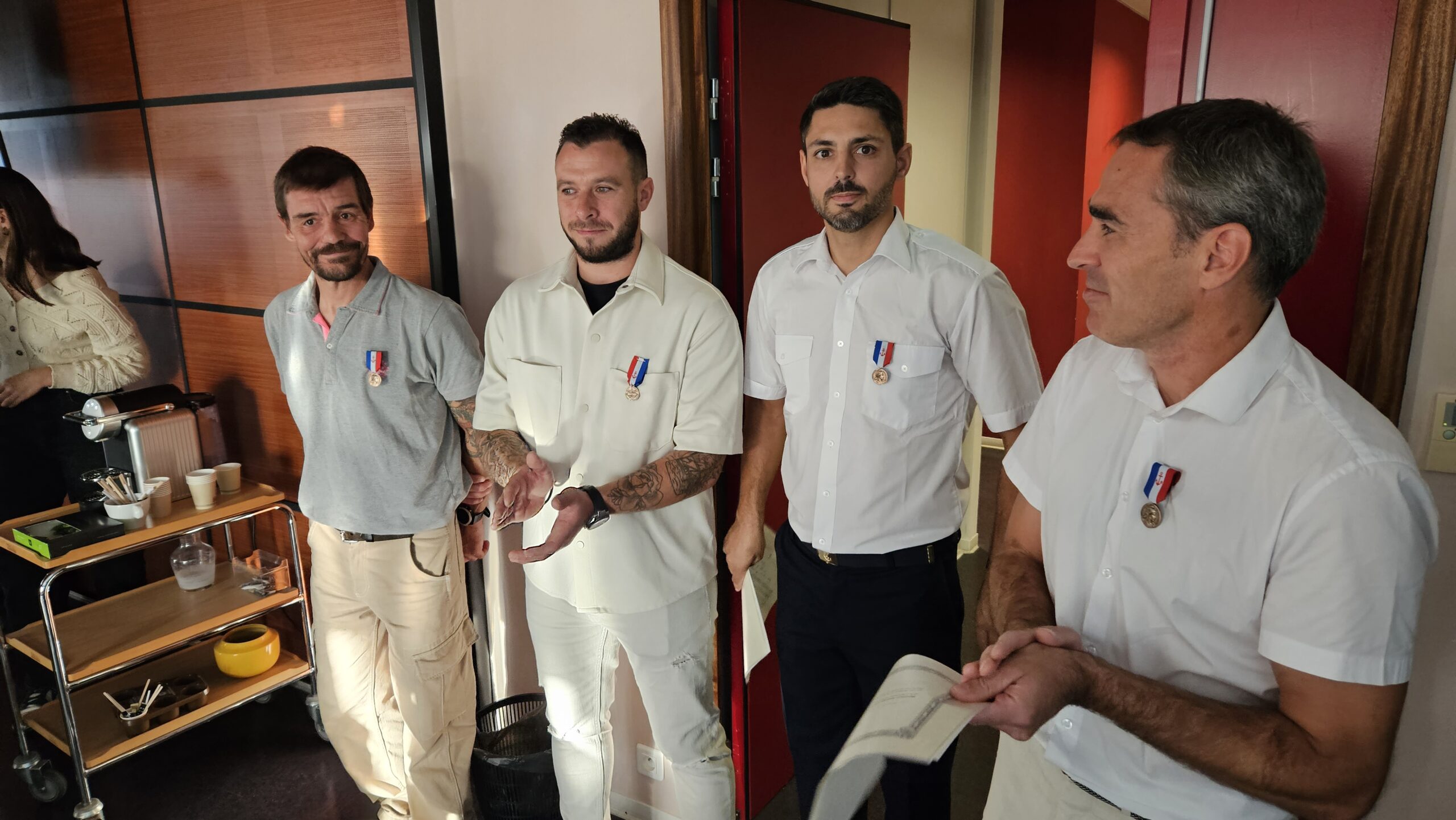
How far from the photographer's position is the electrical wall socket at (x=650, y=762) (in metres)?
2.58

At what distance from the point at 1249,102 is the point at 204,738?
143 inches

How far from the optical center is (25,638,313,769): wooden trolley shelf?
2.65 metres

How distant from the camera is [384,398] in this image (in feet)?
7.68

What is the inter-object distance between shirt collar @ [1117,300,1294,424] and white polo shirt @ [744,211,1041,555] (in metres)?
0.70

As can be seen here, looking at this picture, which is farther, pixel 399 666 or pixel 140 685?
pixel 140 685

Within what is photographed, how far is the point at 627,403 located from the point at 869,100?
0.85m

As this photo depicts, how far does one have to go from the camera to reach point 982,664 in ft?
3.70

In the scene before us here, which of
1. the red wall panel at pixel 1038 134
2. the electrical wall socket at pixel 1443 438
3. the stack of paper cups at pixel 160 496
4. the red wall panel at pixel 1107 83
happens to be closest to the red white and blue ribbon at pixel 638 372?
the electrical wall socket at pixel 1443 438

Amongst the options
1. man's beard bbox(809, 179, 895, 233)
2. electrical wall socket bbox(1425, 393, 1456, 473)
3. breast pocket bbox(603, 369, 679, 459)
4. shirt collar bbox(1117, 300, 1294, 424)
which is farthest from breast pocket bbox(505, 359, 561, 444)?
electrical wall socket bbox(1425, 393, 1456, 473)

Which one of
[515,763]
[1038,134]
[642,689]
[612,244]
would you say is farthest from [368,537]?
[1038,134]

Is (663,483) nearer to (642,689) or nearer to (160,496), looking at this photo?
(642,689)

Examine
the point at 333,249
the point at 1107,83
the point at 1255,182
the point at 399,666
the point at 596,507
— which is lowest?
the point at 399,666

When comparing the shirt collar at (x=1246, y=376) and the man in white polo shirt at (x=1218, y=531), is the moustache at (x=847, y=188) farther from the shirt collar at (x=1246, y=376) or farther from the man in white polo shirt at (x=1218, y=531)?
the shirt collar at (x=1246, y=376)

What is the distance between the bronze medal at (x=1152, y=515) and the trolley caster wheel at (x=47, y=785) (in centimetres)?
326
